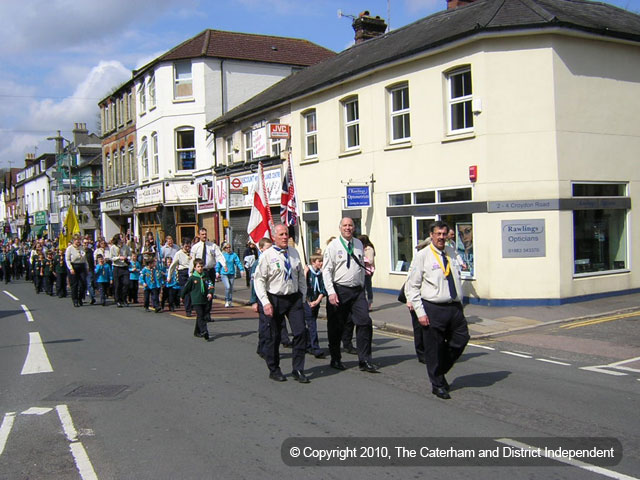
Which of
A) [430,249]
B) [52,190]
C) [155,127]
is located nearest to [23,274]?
[155,127]

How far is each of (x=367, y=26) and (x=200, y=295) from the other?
1647cm

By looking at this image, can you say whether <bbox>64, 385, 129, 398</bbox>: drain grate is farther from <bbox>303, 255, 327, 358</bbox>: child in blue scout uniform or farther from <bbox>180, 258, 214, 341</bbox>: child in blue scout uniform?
<bbox>180, 258, 214, 341</bbox>: child in blue scout uniform

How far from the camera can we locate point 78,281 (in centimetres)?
1731

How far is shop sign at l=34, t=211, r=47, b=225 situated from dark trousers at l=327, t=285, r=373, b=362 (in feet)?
193

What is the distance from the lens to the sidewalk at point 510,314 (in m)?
11.8

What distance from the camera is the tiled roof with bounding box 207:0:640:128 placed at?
14008 mm

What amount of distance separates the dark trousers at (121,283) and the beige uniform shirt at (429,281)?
1176 cm

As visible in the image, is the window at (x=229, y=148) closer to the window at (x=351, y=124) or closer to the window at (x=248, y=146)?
the window at (x=248, y=146)

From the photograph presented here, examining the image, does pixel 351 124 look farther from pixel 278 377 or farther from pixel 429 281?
pixel 429 281

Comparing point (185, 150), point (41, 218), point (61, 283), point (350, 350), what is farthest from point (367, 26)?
point (41, 218)

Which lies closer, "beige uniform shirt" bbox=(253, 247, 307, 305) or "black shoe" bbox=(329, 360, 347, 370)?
"beige uniform shirt" bbox=(253, 247, 307, 305)

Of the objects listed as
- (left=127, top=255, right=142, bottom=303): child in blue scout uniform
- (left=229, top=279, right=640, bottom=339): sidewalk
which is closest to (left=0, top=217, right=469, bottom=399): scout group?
(left=229, top=279, right=640, bottom=339): sidewalk

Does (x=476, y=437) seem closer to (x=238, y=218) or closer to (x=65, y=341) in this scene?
(x=65, y=341)

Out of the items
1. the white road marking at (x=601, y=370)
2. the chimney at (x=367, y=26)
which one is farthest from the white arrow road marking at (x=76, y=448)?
the chimney at (x=367, y=26)
